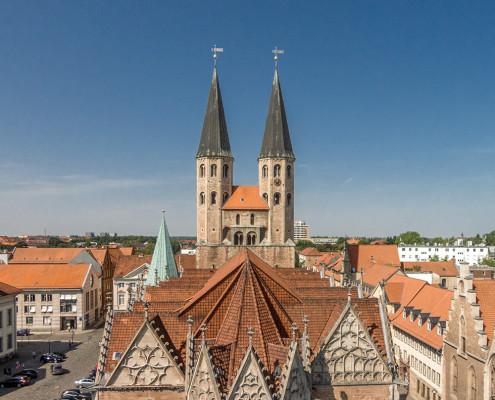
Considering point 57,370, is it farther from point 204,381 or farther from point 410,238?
point 410,238

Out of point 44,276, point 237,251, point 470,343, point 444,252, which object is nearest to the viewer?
point 470,343

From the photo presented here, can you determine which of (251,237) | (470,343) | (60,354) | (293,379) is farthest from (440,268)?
(293,379)

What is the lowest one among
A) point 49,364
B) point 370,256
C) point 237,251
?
point 49,364

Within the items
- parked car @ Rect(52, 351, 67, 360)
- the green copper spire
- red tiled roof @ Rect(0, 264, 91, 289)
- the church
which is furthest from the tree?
the church

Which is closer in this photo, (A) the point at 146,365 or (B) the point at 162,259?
(A) the point at 146,365

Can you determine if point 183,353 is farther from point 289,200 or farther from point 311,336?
point 289,200

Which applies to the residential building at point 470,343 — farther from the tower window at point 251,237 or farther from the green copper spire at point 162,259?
the tower window at point 251,237

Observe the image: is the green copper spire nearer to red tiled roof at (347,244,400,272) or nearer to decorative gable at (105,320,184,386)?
decorative gable at (105,320,184,386)
